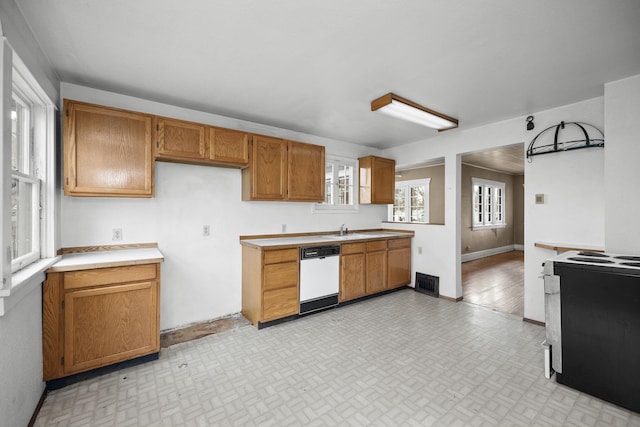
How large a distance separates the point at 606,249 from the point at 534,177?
1.11 m

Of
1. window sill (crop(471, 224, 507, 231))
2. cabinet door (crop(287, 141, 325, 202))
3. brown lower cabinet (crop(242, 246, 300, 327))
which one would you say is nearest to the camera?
brown lower cabinet (crop(242, 246, 300, 327))

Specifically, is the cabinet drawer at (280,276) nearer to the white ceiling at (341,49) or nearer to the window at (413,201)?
the white ceiling at (341,49)

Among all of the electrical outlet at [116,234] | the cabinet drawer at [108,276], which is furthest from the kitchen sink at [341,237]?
the electrical outlet at [116,234]

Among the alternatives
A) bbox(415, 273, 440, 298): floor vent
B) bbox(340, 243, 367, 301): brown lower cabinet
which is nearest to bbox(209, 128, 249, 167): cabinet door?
bbox(340, 243, 367, 301): brown lower cabinet

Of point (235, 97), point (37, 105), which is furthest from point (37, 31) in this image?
point (235, 97)

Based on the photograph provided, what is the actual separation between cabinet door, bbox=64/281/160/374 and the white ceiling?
1.84 metres

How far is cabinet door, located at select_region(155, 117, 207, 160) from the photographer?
2738 mm

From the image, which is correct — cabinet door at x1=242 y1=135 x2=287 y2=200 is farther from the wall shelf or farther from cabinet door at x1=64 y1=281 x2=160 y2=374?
the wall shelf

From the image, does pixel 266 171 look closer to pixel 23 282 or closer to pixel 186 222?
pixel 186 222

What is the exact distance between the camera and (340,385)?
2.15 m

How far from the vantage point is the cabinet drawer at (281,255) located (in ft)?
10.3

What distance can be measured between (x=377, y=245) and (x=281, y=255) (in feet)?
5.38

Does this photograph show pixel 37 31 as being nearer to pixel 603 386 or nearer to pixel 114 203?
pixel 114 203

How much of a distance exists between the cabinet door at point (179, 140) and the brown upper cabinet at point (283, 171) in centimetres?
58
